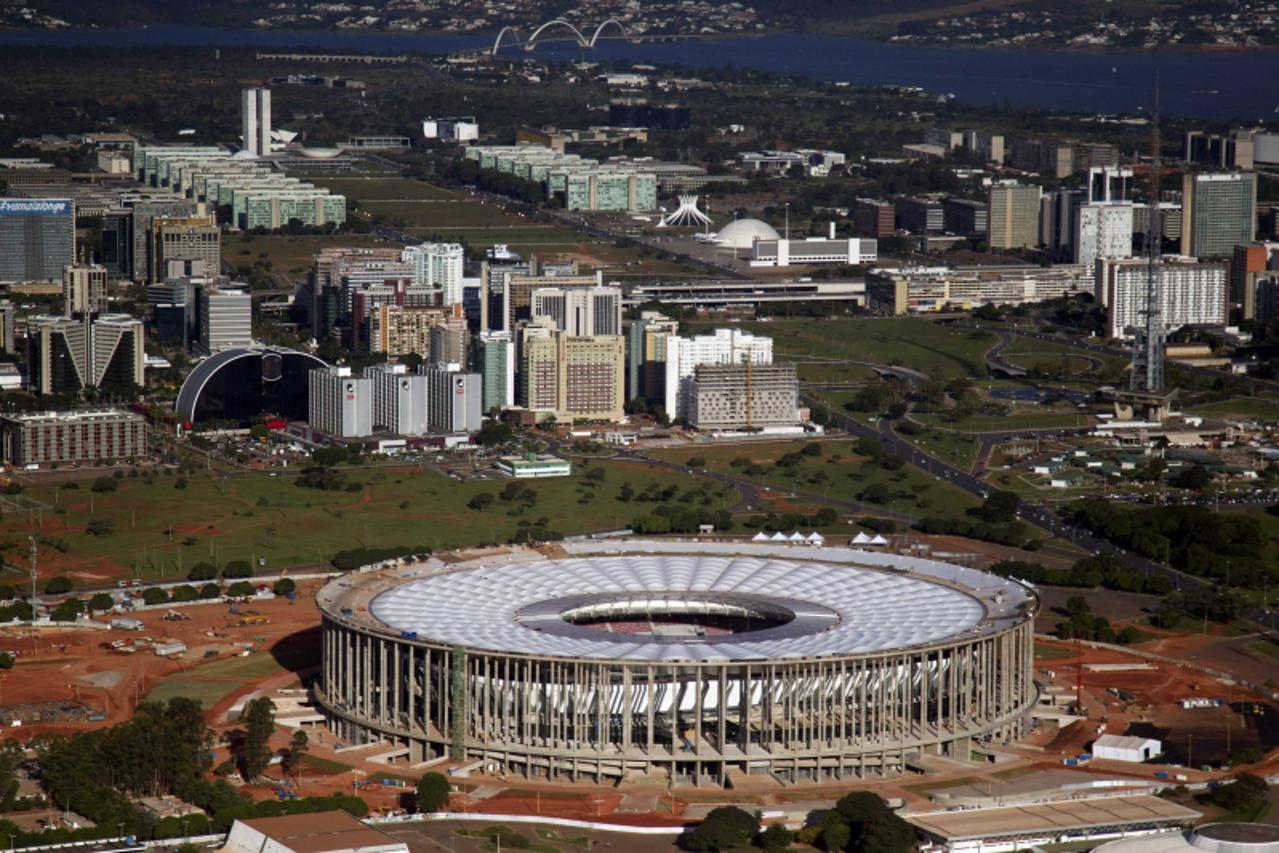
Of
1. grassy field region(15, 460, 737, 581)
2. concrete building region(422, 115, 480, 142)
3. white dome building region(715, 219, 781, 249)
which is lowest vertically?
grassy field region(15, 460, 737, 581)

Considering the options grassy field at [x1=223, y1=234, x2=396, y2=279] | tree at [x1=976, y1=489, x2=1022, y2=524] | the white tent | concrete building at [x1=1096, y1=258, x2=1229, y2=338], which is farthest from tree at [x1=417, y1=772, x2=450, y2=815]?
the white tent

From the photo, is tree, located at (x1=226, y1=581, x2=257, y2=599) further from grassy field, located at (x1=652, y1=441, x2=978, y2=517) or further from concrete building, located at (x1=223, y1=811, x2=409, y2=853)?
concrete building, located at (x1=223, y1=811, x2=409, y2=853)

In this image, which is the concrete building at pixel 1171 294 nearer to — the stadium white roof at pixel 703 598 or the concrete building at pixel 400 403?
the concrete building at pixel 400 403

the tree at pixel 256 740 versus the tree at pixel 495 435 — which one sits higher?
the tree at pixel 495 435

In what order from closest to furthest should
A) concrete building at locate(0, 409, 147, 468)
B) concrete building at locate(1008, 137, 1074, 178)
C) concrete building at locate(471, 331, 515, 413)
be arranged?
1. concrete building at locate(0, 409, 147, 468)
2. concrete building at locate(471, 331, 515, 413)
3. concrete building at locate(1008, 137, 1074, 178)

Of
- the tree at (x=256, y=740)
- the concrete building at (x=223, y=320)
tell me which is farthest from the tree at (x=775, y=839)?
the concrete building at (x=223, y=320)

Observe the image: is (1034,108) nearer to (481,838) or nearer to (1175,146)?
(1175,146)
